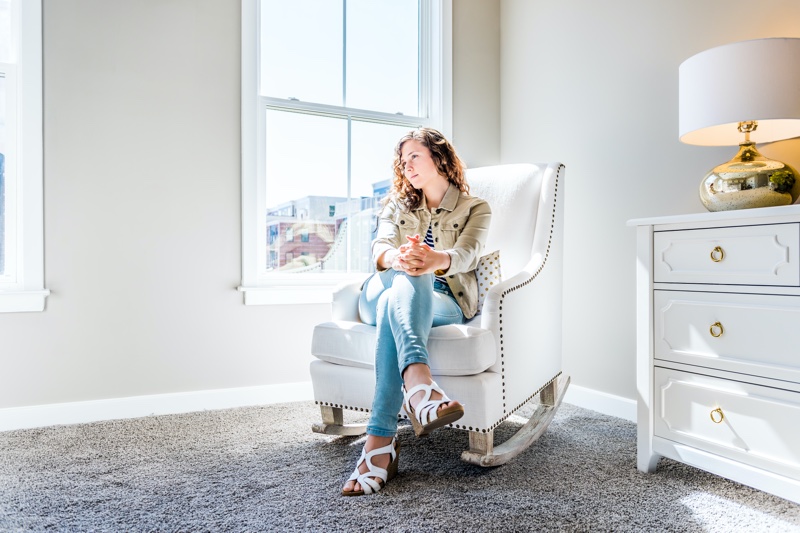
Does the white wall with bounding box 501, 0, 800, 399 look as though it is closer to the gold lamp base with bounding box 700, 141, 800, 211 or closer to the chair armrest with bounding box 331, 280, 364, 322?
the gold lamp base with bounding box 700, 141, 800, 211

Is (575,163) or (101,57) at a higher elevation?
(101,57)

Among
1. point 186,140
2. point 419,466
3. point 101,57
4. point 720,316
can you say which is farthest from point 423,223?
point 101,57

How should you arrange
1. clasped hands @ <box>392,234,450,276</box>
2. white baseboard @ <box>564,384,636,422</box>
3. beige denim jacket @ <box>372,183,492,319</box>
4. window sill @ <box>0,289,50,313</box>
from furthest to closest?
white baseboard @ <box>564,384,636,422</box> < window sill @ <box>0,289,50,313</box> < beige denim jacket @ <box>372,183,492,319</box> < clasped hands @ <box>392,234,450,276</box>

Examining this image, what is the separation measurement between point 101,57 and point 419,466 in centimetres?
195

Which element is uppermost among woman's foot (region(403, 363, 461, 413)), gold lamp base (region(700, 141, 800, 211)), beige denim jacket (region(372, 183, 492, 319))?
gold lamp base (region(700, 141, 800, 211))

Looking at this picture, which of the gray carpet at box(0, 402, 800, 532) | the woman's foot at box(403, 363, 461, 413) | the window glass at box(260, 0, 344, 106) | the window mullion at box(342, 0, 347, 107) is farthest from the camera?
the window mullion at box(342, 0, 347, 107)

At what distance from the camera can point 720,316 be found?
4.60 feet

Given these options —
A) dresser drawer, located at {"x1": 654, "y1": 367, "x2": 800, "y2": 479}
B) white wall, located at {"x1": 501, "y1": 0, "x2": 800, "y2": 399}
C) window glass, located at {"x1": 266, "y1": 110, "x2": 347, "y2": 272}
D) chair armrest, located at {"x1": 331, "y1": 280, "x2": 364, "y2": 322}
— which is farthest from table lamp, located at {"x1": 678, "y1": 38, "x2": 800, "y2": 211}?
window glass, located at {"x1": 266, "y1": 110, "x2": 347, "y2": 272}

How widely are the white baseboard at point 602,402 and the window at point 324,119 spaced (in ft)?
3.76

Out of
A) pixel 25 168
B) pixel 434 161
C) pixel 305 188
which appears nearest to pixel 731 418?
pixel 434 161

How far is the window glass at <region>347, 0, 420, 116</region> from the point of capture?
2637 mm

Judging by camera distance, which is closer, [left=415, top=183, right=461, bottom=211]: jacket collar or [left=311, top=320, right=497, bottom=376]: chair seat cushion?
[left=311, top=320, right=497, bottom=376]: chair seat cushion

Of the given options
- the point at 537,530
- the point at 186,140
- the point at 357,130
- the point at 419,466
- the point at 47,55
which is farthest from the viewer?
the point at 357,130

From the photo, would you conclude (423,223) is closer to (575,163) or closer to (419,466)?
(419,466)
